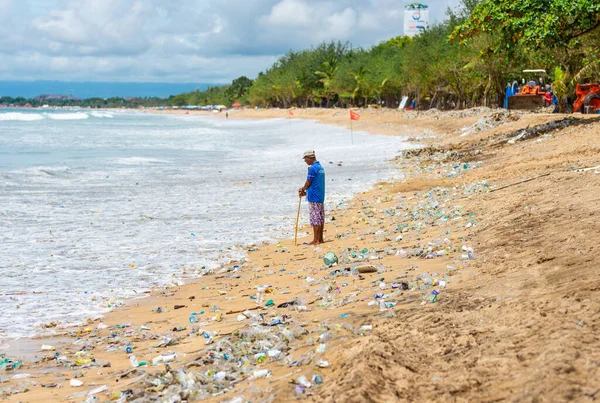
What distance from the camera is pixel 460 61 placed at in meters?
51.1

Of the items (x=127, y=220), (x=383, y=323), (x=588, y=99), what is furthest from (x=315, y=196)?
(x=588, y=99)

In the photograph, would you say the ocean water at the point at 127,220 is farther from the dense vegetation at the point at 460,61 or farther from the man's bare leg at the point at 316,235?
the dense vegetation at the point at 460,61

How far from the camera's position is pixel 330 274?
8.37 m

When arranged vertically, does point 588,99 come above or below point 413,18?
below

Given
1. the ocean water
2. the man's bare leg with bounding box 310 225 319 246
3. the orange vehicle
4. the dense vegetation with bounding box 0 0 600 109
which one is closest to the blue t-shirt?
the man's bare leg with bounding box 310 225 319 246

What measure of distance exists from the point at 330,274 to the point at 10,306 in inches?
150

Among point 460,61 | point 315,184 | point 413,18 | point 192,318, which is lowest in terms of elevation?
point 192,318

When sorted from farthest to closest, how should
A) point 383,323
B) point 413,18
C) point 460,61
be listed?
point 413,18 → point 460,61 → point 383,323

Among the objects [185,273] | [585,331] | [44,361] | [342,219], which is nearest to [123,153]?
[342,219]

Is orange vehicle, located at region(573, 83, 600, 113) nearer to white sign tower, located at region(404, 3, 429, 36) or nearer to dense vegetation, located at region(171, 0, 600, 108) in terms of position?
dense vegetation, located at region(171, 0, 600, 108)

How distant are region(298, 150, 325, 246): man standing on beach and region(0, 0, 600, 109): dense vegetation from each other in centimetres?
955

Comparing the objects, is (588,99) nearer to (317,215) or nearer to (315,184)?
(315,184)

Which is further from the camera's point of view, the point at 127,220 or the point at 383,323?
the point at 127,220

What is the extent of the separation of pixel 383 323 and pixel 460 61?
4840 cm
